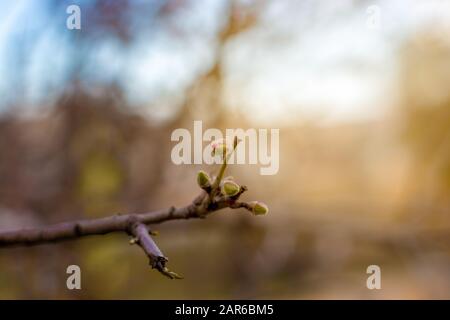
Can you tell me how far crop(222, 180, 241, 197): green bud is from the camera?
2.00 feet

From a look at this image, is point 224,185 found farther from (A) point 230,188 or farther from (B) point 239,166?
(B) point 239,166

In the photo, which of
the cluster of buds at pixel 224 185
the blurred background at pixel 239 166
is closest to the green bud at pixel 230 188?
the cluster of buds at pixel 224 185

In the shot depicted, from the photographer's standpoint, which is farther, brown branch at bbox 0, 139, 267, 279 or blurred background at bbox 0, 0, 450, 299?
blurred background at bbox 0, 0, 450, 299

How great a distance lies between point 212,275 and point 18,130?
42.6 inches

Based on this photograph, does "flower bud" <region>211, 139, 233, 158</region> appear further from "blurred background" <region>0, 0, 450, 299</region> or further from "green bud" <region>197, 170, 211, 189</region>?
"blurred background" <region>0, 0, 450, 299</region>

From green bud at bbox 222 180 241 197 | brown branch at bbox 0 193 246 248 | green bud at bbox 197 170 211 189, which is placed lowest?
brown branch at bbox 0 193 246 248

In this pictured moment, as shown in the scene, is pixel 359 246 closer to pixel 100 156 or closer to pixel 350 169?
pixel 350 169

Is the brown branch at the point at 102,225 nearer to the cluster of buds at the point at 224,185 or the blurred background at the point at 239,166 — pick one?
the cluster of buds at the point at 224,185

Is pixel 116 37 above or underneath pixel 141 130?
above

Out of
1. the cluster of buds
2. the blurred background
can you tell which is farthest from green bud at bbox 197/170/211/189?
the blurred background
